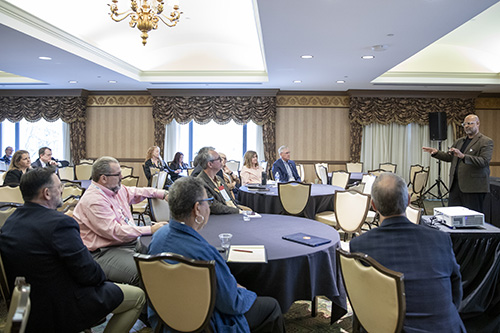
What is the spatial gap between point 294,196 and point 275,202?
0.36 meters

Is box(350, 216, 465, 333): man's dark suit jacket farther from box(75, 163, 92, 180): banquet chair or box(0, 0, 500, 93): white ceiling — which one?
box(75, 163, 92, 180): banquet chair

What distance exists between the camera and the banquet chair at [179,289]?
1927mm

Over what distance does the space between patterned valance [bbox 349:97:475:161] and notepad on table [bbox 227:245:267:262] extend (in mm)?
8552

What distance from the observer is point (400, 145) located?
10836mm

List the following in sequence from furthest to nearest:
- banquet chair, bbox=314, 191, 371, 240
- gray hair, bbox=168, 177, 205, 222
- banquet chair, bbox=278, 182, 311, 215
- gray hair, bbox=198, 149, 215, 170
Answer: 1. banquet chair, bbox=278, 182, 311, 215
2. banquet chair, bbox=314, 191, 371, 240
3. gray hair, bbox=198, 149, 215, 170
4. gray hair, bbox=168, 177, 205, 222

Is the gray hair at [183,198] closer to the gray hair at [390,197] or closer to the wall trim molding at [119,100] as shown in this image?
the gray hair at [390,197]

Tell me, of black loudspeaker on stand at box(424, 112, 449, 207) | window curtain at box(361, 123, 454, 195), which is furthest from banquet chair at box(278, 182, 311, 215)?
window curtain at box(361, 123, 454, 195)

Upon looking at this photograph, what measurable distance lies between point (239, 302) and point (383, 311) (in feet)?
2.41

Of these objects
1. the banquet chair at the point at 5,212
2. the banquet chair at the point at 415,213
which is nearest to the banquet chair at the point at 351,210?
the banquet chair at the point at 415,213

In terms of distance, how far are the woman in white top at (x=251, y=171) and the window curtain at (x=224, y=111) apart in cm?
357

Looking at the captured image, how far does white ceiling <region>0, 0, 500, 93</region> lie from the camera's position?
4.54 meters

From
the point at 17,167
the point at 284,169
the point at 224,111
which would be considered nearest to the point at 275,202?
the point at 284,169

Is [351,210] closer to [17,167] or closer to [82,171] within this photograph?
[17,167]

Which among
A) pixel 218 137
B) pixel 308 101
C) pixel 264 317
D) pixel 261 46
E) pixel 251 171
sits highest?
pixel 261 46
